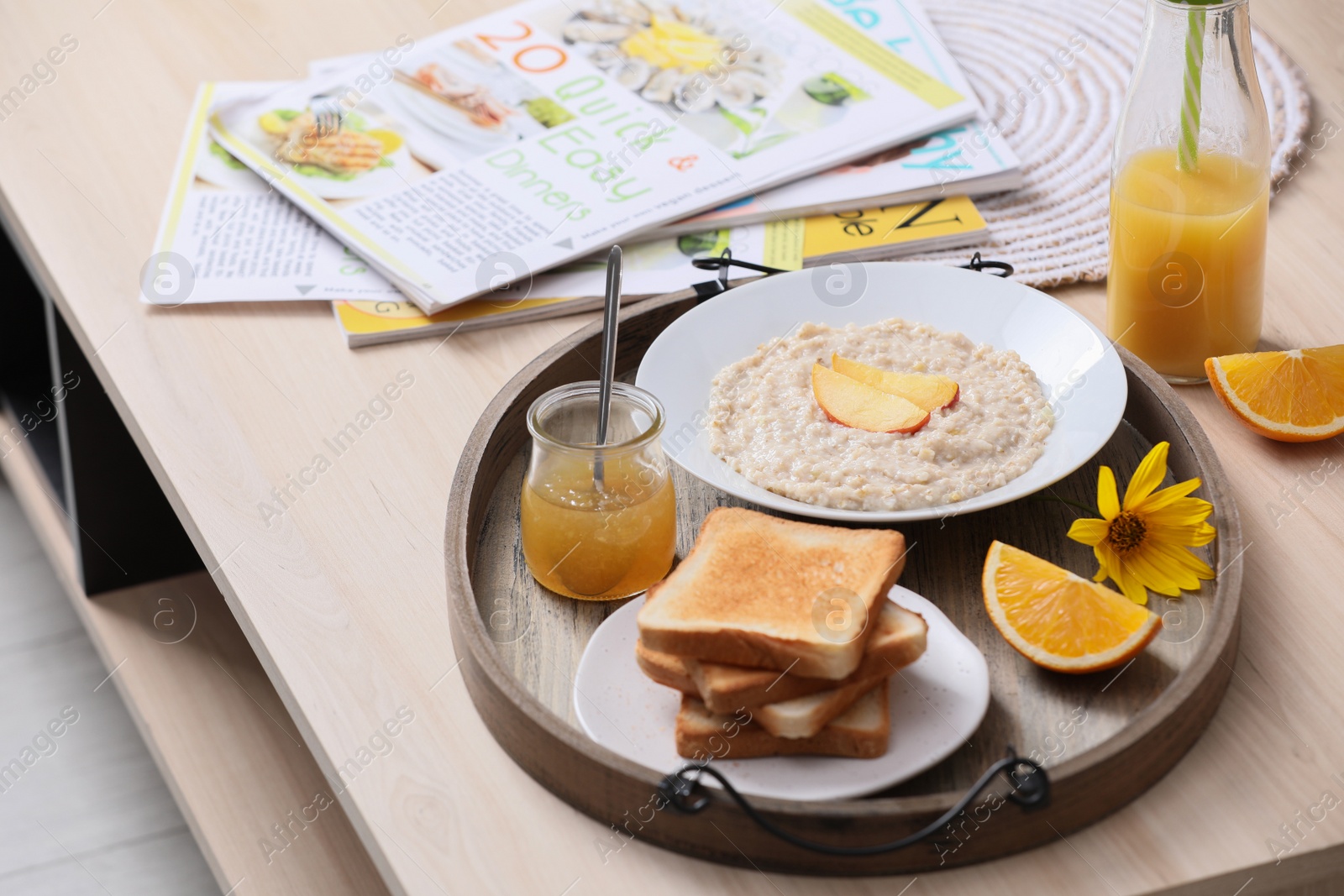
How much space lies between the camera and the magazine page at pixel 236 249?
1.26 meters

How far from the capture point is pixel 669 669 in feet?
2.45

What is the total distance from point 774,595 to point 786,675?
0.22ft

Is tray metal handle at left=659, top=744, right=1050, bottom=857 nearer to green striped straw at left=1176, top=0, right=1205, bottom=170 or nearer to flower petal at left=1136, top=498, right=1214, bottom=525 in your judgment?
flower petal at left=1136, top=498, right=1214, bottom=525

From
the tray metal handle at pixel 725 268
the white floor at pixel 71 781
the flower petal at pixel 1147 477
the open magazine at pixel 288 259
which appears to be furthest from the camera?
the white floor at pixel 71 781

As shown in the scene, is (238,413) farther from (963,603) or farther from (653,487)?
(963,603)

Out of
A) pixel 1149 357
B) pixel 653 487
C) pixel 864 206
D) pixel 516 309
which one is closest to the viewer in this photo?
pixel 653 487

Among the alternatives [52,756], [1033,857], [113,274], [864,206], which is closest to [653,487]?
[1033,857]

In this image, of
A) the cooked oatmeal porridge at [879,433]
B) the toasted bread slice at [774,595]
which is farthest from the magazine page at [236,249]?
the toasted bread slice at [774,595]

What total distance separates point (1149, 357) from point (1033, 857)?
53cm

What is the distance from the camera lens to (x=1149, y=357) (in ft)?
3.55

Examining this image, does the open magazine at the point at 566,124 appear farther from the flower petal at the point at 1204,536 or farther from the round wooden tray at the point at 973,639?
the flower petal at the point at 1204,536

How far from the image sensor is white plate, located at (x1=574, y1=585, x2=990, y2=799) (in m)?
0.71

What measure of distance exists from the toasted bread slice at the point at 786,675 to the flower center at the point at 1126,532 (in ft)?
0.72

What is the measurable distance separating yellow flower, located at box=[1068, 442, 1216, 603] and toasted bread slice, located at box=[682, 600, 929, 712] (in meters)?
0.21
